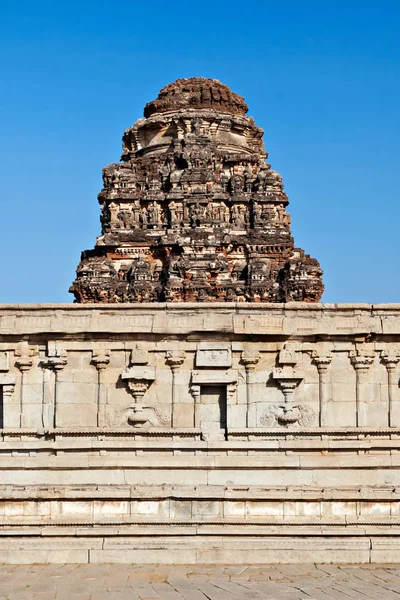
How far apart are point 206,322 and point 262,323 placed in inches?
33.5

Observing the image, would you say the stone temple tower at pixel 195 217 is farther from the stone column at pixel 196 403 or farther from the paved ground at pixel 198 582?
the paved ground at pixel 198 582

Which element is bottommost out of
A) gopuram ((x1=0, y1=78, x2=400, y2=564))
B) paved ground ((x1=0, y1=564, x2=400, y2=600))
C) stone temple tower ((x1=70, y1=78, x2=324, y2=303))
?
paved ground ((x1=0, y1=564, x2=400, y2=600))

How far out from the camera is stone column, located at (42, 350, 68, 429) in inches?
579

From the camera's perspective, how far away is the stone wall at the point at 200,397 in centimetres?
1368

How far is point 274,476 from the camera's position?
45.0 ft

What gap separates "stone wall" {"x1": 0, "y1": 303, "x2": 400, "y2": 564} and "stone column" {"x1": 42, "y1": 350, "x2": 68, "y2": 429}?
0.06ft

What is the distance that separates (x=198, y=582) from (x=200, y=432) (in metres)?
3.30

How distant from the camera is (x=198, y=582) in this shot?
37.5 ft

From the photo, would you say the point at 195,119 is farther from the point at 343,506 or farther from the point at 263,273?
the point at 343,506

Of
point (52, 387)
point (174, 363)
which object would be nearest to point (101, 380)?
point (52, 387)

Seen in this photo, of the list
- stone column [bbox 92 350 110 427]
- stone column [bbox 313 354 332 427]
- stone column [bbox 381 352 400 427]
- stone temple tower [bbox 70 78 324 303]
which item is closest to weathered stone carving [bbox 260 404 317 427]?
stone column [bbox 313 354 332 427]

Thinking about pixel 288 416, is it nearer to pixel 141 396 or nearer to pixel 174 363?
pixel 174 363

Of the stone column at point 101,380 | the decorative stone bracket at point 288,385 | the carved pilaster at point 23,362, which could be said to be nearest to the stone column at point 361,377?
the decorative stone bracket at point 288,385

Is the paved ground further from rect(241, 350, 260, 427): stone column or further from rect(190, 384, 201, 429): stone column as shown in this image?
rect(241, 350, 260, 427): stone column
